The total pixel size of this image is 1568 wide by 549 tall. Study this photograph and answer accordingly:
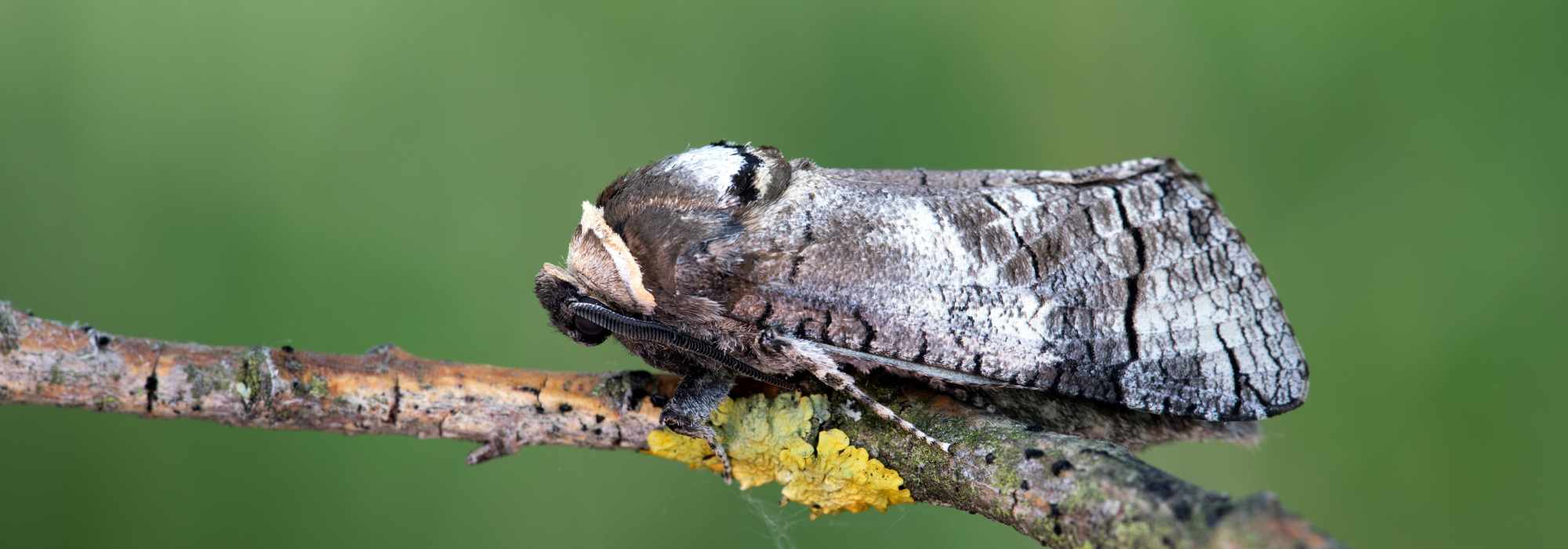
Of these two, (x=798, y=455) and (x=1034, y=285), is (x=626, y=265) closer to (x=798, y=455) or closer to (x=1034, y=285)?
(x=798, y=455)

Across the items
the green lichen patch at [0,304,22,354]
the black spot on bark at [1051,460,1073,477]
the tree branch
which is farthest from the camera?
the green lichen patch at [0,304,22,354]

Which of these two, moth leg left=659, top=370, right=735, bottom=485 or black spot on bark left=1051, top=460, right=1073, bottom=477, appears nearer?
black spot on bark left=1051, top=460, right=1073, bottom=477

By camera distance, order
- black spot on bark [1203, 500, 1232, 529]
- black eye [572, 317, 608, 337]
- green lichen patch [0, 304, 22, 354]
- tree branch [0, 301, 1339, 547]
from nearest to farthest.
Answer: black spot on bark [1203, 500, 1232, 529] < tree branch [0, 301, 1339, 547] < green lichen patch [0, 304, 22, 354] < black eye [572, 317, 608, 337]

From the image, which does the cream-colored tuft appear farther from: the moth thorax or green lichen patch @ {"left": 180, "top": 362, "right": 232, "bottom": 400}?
green lichen patch @ {"left": 180, "top": 362, "right": 232, "bottom": 400}

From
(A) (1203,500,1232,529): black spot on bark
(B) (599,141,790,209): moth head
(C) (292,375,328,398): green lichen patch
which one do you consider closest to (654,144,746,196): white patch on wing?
(B) (599,141,790,209): moth head

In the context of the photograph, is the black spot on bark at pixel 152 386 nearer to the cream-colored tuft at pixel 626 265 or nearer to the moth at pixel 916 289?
the moth at pixel 916 289

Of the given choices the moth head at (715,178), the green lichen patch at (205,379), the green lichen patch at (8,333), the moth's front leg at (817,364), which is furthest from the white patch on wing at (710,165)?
the green lichen patch at (8,333)

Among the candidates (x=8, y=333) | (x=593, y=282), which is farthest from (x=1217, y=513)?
(x=8, y=333)

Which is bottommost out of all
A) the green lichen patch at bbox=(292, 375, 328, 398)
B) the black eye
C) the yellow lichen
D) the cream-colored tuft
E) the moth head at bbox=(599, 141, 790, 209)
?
the yellow lichen
